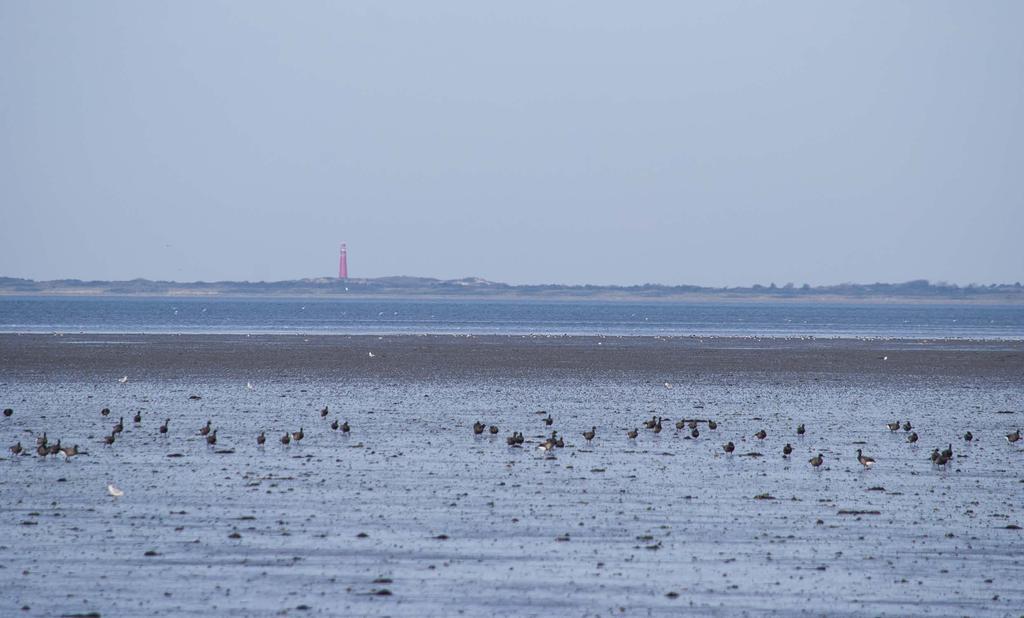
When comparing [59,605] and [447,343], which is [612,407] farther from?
[447,343]

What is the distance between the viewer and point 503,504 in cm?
1711

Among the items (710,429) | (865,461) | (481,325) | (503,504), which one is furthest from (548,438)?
(481,325)

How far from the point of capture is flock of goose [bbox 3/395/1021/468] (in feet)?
68.9

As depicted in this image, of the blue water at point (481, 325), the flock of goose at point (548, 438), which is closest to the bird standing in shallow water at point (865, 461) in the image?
the flock of goose at point (548, 438)

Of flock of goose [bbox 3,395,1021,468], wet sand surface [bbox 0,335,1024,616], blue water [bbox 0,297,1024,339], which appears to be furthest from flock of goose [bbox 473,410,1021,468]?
blue water [bbox 0,297,1024,339]

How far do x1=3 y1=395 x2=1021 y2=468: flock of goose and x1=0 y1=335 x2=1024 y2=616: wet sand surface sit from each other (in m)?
0.20

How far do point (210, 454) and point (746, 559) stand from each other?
11.0 metres

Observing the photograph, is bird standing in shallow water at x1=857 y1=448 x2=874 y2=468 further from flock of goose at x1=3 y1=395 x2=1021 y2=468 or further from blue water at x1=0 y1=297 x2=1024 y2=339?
blue water at x1=0 y1=297 x2=1024 y2=339

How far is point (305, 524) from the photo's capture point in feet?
51.0

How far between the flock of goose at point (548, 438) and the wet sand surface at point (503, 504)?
20 cm

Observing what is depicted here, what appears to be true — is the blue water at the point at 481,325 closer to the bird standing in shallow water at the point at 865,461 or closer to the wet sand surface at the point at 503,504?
the wet sand surface at the point at 503,504

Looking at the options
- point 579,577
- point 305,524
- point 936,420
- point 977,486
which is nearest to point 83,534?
point 305,524

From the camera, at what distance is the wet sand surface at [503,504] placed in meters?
12.4

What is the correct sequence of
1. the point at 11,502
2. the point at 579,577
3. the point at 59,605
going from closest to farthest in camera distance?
the point at 59,605, the point at 579,577, the point at 11,502
